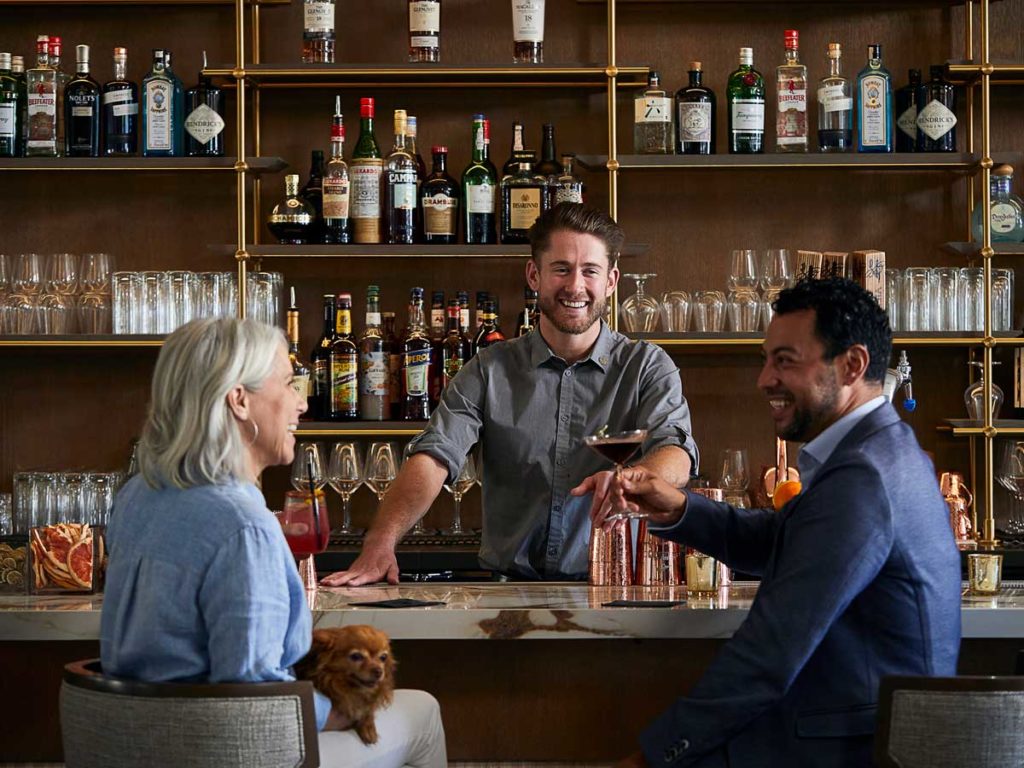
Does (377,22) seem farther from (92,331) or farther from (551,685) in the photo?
(551,685)

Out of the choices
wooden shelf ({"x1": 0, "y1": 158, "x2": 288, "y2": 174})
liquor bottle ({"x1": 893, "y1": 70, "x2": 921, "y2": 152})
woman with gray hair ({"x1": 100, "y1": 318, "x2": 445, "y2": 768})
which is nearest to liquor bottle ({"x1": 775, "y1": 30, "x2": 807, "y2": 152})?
liquor bottle ({"x1": 893, "y1": 70, "x2": 921, "y2": 152})

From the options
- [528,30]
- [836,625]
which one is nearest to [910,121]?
[528,30]

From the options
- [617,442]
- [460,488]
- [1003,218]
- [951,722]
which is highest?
[1003,218]

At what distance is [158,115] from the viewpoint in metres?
3.82

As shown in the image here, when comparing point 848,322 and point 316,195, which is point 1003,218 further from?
point 848,322

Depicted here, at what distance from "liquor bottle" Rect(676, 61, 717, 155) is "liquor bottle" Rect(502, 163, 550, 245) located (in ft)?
1.33

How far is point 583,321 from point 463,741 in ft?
2.84

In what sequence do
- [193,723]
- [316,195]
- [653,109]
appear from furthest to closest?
[316,195] → [653,109] → [193,723]

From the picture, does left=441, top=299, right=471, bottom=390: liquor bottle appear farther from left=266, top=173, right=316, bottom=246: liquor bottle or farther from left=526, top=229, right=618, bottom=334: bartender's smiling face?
left=526, top=229, right=618, bottom=334: bartender's smiling face

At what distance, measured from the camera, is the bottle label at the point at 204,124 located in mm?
3818

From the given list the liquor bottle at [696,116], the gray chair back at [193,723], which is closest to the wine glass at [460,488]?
the liquor bottle at [696,116]

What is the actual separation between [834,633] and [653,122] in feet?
7.55

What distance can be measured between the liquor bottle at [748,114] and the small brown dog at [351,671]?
91.6 inches

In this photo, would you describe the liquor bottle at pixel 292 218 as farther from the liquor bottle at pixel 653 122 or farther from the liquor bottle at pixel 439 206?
the liquor bottle at pixel 653 122
